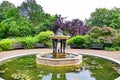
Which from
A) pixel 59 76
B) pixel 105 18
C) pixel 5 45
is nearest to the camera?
pixel 59 76

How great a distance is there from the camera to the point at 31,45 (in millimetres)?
20656

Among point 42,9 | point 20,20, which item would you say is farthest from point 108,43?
point 42,9

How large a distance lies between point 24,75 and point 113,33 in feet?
42.2

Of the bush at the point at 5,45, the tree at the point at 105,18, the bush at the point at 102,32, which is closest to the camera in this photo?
the bush at the point at 5,45

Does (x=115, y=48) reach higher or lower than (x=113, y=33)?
lower

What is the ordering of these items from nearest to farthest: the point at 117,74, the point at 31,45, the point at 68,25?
1. the point at 117,74
2. the point at 31,45
3. the point at 68,25

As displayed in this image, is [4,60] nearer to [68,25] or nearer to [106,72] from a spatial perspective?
[106,72]

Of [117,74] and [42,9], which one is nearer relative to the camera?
[117,74]

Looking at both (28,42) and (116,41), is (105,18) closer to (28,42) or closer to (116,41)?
(116,41)

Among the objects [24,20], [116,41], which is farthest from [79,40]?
[24,20]

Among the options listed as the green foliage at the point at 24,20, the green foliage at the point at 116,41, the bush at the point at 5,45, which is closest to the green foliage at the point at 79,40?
the green foliage at the point at 116,41

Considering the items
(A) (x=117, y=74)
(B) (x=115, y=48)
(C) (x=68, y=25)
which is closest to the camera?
(A) (x=117, y=74)

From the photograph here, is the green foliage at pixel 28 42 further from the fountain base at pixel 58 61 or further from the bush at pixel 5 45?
the fountain base at pixel 58 61

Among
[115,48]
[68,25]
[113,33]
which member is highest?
[68,25]
